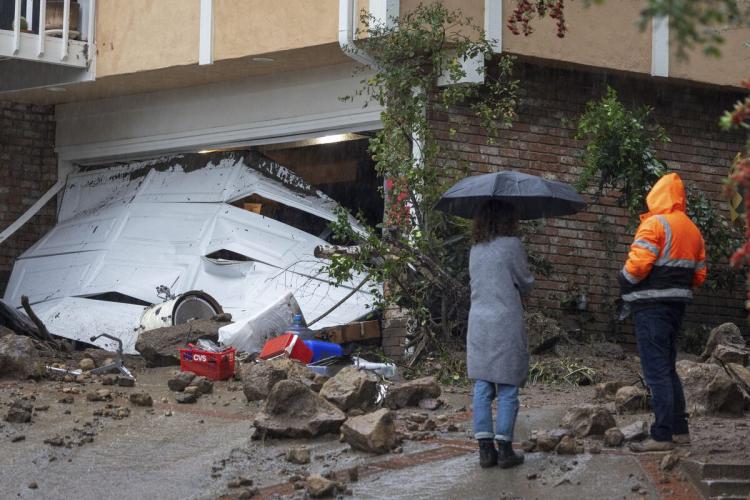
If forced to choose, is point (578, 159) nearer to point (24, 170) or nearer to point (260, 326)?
point (260, 326)

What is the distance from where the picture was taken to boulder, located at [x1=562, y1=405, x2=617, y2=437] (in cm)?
704

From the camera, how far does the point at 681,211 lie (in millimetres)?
6707

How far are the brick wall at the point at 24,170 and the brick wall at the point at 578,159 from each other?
6213mm

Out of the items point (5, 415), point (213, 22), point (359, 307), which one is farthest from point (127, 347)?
point (5, 415)

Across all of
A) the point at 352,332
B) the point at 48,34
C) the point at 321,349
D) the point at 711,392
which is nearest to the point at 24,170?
the point at 48,34

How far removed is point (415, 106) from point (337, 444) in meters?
4.28

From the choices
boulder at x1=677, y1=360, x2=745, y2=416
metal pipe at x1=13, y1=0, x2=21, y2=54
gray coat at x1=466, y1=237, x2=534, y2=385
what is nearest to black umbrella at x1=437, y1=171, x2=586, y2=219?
gray coat at x1=466, y1=237, x2=534, y2=385

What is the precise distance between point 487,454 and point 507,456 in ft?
0.37

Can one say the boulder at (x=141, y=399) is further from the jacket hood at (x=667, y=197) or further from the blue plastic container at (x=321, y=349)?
the jacket hood at (x=667, y=197)

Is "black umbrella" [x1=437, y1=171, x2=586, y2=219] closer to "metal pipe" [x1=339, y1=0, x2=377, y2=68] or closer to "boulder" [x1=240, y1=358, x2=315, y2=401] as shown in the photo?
"boulder" [x1=240, y1=358, x2=315, y2=401]

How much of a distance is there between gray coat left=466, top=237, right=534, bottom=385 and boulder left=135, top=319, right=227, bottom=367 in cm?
476

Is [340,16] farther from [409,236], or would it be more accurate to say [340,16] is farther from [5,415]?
[5,415]

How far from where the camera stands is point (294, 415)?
743 centimetres

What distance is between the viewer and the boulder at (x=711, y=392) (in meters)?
7.65
